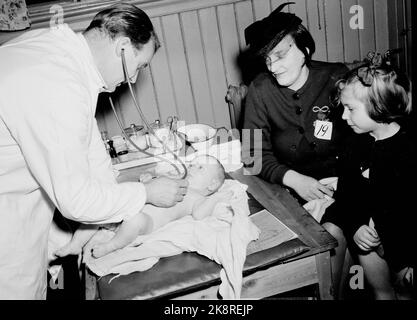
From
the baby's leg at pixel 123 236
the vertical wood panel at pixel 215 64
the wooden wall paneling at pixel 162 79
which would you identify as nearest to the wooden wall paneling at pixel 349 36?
the vertical wood panel at pixel 215 64

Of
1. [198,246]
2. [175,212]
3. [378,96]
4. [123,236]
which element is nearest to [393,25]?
[378,96]

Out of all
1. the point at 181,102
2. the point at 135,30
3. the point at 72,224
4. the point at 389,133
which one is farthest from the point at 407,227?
the point at 181,102

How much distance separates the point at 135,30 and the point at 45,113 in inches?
18.6

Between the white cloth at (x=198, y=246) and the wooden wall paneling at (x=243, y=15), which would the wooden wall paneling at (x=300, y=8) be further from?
the white cloth at (x=198, y=246)

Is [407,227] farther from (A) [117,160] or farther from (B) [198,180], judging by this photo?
(A) [117,160]

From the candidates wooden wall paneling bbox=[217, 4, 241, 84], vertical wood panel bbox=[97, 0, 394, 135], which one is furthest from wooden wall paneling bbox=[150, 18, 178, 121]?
wooden wall paneling bbox=[217, 4, 241, 84]

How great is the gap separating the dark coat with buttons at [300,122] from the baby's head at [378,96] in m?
0.32

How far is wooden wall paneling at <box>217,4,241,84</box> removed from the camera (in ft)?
8.52

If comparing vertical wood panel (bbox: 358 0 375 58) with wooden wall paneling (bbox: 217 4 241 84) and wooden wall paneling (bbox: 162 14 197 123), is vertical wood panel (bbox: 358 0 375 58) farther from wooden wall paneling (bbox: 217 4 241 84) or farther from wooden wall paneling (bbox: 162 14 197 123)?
wooden wall paneling (bbox: 162 14 197 123)

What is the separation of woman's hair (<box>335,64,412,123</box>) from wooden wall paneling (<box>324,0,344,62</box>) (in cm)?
133

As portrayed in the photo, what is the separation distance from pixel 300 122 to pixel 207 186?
0.62 m

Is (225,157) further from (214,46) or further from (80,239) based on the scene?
(214,46)

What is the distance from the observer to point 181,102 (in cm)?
281

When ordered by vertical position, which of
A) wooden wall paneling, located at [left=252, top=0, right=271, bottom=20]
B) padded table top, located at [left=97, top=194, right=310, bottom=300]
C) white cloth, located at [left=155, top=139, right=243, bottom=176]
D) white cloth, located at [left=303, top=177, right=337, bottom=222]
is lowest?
white cloth, located at [left=303, top=177, right=337, bottom=222]
